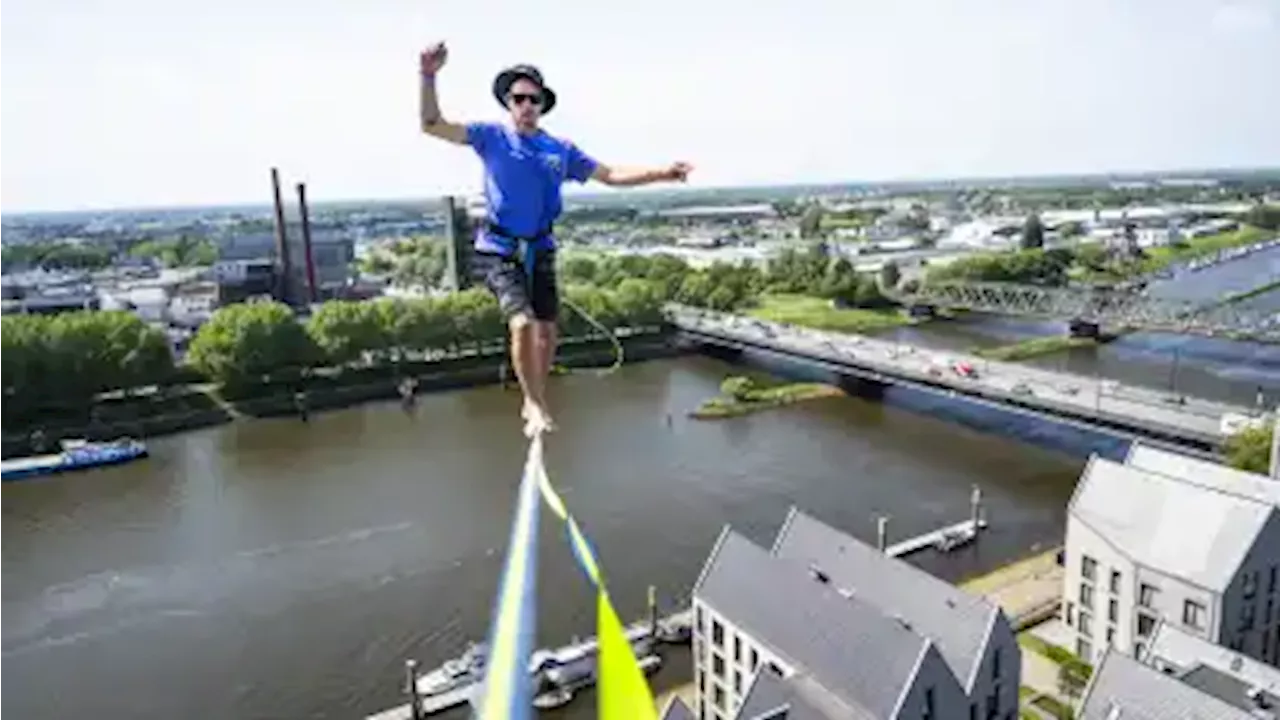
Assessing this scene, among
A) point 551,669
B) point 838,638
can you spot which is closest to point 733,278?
point 551,669

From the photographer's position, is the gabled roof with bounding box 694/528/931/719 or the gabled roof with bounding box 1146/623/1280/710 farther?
the gabled roof with bounding box 694/528/931/719

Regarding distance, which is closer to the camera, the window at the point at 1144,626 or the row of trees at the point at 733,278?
the window at the point at 1144,626

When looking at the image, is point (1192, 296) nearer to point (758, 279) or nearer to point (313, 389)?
point (758, 279)

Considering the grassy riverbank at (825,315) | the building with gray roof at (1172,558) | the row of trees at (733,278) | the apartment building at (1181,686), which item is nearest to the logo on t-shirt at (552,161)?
the apartment building at (1181,686)

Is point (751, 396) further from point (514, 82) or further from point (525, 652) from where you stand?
point (525, 652)

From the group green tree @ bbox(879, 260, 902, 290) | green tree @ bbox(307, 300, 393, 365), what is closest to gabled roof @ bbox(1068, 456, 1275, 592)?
green tree @ bbox(307, 300, 393, 365)

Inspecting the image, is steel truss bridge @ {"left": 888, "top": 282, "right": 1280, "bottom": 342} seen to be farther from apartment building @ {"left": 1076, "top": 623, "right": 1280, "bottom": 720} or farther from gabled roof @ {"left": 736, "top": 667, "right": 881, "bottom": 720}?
gabled roof @ {"left": 736, "top": 667, "right": 881, "bottom": 720}

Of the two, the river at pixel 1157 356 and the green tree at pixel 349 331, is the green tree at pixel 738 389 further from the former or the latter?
the green tree at pixel 349 331
